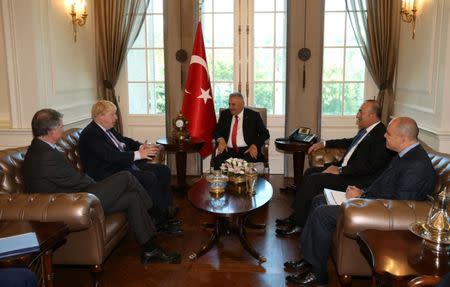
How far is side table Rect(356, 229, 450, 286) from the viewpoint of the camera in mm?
1832

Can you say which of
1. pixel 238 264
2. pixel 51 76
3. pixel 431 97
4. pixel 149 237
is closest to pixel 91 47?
pixel 51 76

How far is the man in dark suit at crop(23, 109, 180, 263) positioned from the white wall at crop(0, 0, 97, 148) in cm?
150

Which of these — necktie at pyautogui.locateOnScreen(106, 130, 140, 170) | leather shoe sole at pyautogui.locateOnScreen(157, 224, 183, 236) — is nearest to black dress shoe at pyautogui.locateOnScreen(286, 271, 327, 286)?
leather shoe sole at pyautogui.locateOnScreen(157, 224, 183, 236)

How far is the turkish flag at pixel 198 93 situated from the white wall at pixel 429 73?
7.91 feet

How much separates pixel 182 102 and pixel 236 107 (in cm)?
115

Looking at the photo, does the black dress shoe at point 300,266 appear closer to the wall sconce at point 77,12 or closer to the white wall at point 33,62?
the white wall at point 33,62

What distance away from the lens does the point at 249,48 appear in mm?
5859

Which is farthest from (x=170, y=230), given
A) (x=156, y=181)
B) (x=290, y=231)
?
(x=290, y=231)

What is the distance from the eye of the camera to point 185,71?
580 cm

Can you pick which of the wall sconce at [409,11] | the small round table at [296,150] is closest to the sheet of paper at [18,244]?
the small round table at [296,150]

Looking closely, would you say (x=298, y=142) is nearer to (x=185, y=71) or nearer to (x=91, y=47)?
(x=185, y=71)

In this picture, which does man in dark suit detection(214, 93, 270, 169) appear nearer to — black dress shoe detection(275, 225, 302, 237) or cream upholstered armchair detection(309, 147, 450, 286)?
black dress shoe detection(275, 225, 302, 237)

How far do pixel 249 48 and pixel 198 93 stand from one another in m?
1.03

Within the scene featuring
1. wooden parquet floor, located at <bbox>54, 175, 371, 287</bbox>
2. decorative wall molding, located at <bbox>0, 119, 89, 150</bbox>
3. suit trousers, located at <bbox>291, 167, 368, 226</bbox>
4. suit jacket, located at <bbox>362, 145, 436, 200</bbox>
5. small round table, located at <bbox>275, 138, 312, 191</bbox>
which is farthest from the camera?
small round table, located at <bbox>275, 138, 312, 191</bbox>
